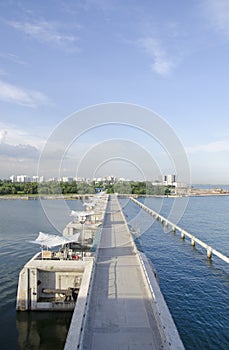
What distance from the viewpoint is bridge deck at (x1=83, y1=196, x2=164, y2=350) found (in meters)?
7.78

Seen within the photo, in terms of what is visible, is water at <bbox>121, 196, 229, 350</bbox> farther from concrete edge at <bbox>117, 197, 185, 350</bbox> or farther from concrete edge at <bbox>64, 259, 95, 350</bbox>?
concrete edge at <bbox>64, 259, 95, 350</bbox>

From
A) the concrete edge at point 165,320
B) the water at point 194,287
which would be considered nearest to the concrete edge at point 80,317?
the concrete edge at point 165,320

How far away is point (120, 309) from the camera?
968 centimetres

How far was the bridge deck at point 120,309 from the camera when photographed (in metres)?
7.78

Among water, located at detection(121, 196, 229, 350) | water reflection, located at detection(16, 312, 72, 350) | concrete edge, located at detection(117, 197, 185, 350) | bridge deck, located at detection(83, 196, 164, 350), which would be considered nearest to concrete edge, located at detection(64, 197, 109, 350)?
bridge deck, located at detection(83, 196, 164, 350)

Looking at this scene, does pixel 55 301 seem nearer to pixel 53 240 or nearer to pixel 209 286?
pixel 53 240

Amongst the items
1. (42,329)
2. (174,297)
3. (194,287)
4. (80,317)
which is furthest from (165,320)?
(194,287)

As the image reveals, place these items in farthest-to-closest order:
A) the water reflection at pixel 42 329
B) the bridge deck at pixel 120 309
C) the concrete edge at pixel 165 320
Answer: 1. the water reflection at pixel 42 329
2. the bridge deck at pixel 120 309
3. the concrete edge at pixel 165 320

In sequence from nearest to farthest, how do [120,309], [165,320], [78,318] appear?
[165,320], [78,318], [120,309]

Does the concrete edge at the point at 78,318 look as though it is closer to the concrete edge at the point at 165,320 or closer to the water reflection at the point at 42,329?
the concrete edge at the point at 165,320

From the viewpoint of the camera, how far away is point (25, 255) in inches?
880

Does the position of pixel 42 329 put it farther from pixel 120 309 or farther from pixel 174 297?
pixel 174 297

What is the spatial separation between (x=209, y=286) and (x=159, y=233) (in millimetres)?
18131

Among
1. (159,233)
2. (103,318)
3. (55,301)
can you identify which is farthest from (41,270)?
(159,233)
